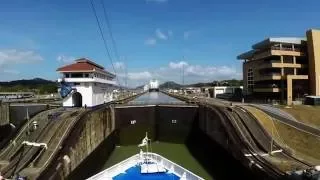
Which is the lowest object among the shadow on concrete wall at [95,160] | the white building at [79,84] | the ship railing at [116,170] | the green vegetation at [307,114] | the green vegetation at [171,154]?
the green vegetation at [171,154]

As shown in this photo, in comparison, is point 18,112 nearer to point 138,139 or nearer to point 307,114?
point 138,139

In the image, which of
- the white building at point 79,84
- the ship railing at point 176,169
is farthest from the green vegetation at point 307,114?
the ship railing at point 176,169

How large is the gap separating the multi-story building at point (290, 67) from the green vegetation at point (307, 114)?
46.5 ft

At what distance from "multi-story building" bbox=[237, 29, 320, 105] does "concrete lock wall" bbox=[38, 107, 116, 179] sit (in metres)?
43.3

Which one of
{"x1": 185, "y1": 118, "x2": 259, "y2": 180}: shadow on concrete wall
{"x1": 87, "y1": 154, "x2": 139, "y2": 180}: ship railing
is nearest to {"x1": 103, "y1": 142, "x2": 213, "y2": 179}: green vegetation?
{"x1": 185, "y1": 118, "x2": 259, "y2": 180}: shadow on concrete wall

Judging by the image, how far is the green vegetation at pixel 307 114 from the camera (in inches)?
2258

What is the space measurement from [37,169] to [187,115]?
115 feet

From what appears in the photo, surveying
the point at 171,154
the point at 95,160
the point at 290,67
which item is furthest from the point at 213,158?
the point at 290,67

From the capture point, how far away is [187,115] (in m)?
57.5

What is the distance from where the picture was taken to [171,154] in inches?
1866

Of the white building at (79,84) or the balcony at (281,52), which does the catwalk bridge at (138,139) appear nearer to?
the white building at (79,84)

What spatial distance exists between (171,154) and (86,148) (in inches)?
508

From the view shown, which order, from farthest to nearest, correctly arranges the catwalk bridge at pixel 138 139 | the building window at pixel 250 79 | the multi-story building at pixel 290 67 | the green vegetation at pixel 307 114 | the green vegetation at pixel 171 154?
the building window at pixel 250 79 < the multi-story building at pixel 290 67 < the green vegetation at pixel 307 114 < the green vegetation at pixel 171 154 < the catwalk bridge at pixel 138 139

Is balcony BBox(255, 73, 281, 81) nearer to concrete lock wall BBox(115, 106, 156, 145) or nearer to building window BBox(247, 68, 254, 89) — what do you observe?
building window BBox(247, 68, 254, 89)
